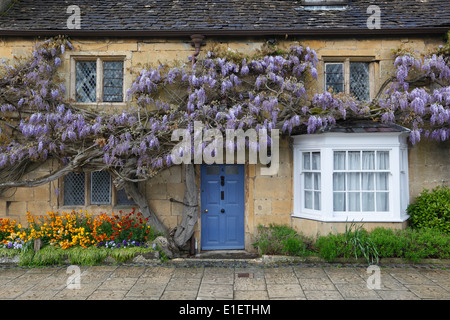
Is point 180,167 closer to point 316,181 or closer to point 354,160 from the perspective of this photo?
point 316,181

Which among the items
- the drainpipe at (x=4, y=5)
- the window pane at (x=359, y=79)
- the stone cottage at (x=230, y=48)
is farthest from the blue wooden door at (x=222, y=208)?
the drainpipe at (x=4, y=5)

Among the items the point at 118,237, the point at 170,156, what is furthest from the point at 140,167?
the point at 118,237

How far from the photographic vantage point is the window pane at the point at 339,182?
736cm

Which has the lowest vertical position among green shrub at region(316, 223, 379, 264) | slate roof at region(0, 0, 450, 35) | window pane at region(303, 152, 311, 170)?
green shrub at region(316, 223, 379, 264)

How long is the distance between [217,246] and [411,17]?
7.13 m

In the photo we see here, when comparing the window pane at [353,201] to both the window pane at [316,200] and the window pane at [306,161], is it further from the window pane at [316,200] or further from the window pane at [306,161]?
the window pane at [306,161]

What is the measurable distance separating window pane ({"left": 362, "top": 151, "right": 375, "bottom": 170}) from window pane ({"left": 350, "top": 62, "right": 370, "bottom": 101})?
1624mm

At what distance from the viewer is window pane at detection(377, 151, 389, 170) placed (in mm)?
7340

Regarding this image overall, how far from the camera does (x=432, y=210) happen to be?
7285 mm

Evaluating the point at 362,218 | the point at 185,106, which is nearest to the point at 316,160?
the point at 362,218

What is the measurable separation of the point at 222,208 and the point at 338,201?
261 centimetres

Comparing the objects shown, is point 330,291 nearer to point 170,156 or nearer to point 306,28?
point 170,156

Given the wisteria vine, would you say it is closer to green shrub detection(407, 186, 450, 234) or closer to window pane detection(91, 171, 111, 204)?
window pane detection(91, 171, 111, 204)

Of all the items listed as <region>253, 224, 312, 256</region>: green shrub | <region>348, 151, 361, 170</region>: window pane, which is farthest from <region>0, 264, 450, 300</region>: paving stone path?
<region>348, 151, 361, 170</region>: window pane
